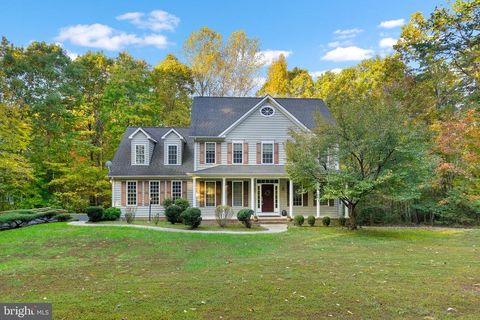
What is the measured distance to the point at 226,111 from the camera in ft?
72.3

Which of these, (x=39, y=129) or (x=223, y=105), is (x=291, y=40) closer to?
(x=223, y=105)

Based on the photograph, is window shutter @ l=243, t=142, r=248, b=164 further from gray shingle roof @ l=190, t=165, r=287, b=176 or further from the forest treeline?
the forest treeline

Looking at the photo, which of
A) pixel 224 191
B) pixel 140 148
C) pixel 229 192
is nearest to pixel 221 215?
pixel 224 191

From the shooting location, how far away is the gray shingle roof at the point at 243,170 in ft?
61.6

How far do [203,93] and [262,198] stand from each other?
52.8ft

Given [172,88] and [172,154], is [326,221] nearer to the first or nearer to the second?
[172,154]

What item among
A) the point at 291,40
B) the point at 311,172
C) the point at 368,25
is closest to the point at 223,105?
the point at 291,40

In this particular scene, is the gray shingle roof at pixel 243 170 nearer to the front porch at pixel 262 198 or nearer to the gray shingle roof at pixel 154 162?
the front porch at pixel 262 198

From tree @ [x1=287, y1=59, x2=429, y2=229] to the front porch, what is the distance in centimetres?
476

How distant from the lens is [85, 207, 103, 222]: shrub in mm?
17156

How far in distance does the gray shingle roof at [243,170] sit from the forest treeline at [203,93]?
5.79 metres

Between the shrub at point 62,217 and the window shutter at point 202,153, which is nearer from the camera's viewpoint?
the shrub at point 62,217

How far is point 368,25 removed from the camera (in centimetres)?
2083

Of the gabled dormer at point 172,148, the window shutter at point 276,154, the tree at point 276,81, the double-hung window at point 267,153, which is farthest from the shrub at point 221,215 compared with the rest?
the tree at point 276,81
